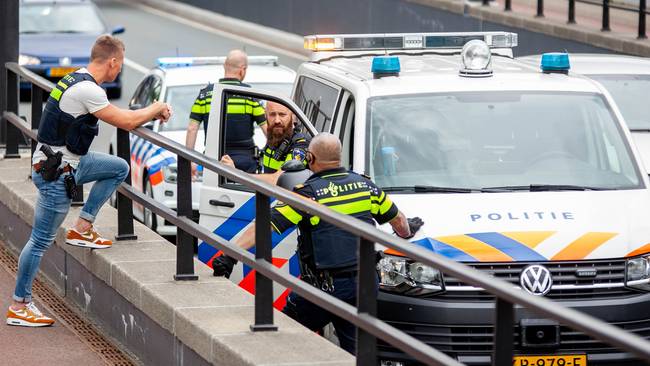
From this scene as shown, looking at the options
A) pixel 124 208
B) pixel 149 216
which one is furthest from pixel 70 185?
pixel 149 216

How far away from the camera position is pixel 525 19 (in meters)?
24.6

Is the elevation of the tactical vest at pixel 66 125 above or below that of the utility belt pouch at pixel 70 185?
above

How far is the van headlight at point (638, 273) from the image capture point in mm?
7371

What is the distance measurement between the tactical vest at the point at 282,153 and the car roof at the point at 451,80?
1.67 feet

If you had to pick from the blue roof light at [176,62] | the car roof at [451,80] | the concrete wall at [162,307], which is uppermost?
the blue roof light at [176,62]

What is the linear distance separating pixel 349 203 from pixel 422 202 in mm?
681

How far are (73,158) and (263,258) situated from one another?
2.10 meters

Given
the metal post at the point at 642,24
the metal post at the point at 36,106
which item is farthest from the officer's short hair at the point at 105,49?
the metal post at the point at 642,24

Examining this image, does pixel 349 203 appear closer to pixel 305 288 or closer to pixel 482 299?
pixel 482 299

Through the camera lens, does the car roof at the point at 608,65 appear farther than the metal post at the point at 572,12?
No

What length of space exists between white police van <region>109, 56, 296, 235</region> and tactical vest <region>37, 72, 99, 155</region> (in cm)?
393

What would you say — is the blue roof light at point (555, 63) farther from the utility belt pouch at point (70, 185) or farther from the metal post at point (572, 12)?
the metal post at point (572, 12)

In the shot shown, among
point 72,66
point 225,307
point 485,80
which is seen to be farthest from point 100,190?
point 72,66

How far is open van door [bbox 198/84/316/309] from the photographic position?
26.3ft
